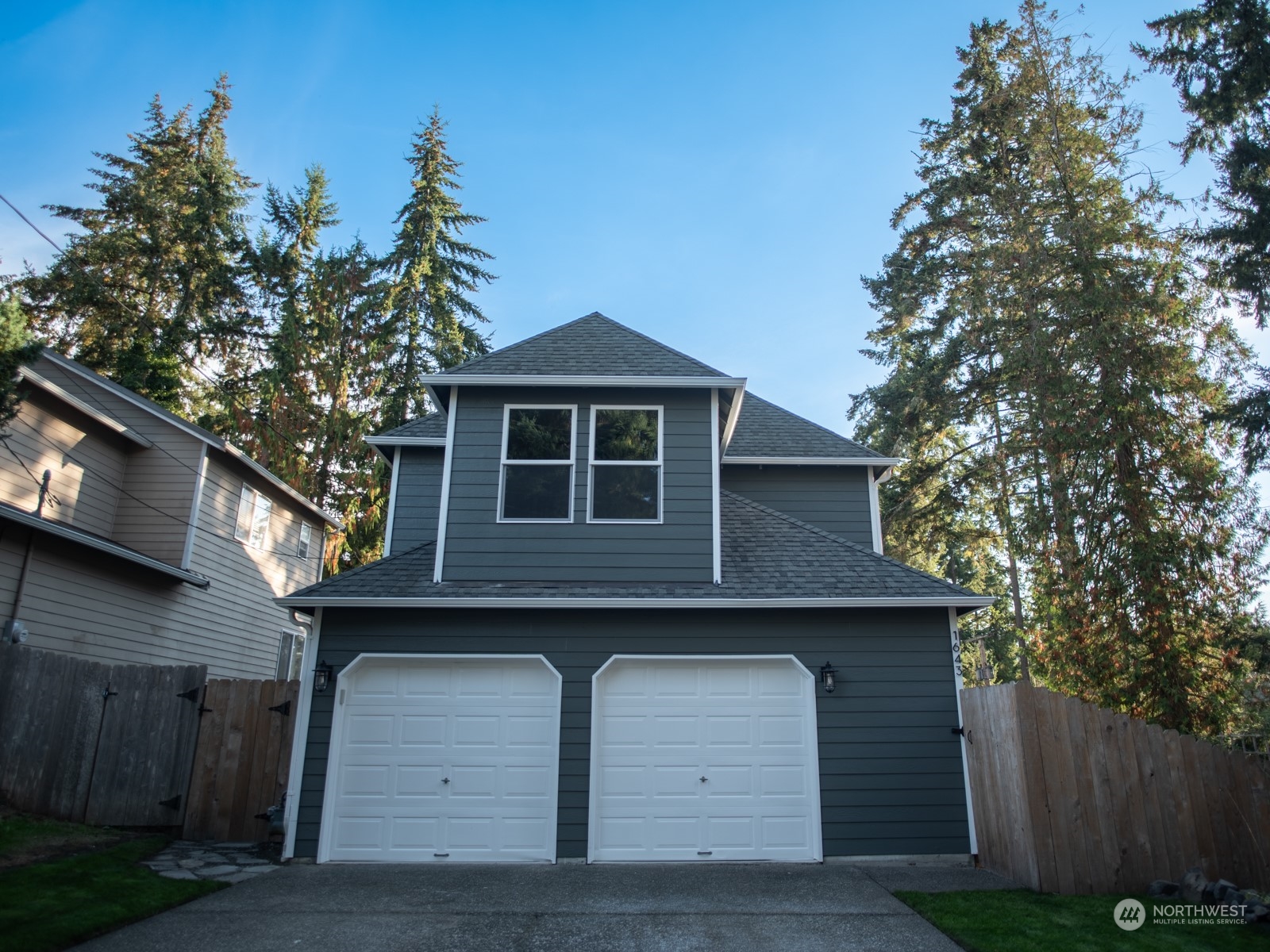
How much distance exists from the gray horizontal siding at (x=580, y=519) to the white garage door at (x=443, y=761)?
1203mm

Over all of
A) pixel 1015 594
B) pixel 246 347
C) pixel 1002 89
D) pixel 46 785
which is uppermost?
pixel 1002 89

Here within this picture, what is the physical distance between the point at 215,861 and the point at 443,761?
244 centimetres

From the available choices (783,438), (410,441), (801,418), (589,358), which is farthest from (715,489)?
(410,441)

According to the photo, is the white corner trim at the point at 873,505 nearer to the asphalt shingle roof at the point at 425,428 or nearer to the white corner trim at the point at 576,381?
the white corner trim at the point at 576,381

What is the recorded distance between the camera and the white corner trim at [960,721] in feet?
26.6

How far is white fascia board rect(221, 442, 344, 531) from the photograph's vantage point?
1388 centimetres

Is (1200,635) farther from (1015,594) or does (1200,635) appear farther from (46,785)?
(46,785)

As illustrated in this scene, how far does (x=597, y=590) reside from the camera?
8773 mm

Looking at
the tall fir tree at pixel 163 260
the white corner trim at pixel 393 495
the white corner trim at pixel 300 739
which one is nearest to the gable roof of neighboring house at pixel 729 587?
the white corner trim at pixel 300 739

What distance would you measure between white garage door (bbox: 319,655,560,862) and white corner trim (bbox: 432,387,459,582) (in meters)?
1.17

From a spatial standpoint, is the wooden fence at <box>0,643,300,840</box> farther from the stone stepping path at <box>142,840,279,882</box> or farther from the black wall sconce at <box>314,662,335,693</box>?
the black wall sconce at <box>314,662,335,693</box>

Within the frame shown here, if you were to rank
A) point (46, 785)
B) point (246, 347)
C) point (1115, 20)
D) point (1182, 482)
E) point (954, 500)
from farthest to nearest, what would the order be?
point (246, 347), point (954, 500), point (1115, 20), point (1182, 482), point (46, 785)

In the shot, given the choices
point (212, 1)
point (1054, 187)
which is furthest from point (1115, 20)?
point (212, 1)

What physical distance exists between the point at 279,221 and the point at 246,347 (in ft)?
13.6
